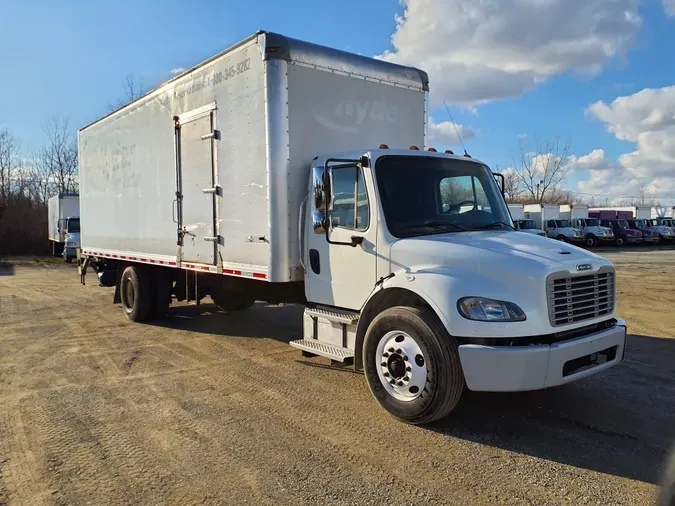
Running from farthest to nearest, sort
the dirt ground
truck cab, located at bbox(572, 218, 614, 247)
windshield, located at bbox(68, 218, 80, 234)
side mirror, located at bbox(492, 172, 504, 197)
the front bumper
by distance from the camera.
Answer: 1. truck cab, located at bbox(572, 218, 614, 247)
2. windshield, located at bbox(68, 218, 80, 234)
3. side mirror, located at bbox(492, 172, 504, 197)
4. the front bumper
5. the dirt ground

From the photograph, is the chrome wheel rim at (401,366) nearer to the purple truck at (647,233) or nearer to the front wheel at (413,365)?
the front wheel at (413,365)

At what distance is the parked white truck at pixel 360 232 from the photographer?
434cm

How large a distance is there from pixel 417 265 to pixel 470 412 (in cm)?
147

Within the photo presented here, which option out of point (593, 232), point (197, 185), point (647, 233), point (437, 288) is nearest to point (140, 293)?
point (197, 185)

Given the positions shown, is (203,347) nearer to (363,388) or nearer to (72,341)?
(72,341)

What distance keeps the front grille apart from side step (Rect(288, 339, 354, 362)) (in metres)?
2.06

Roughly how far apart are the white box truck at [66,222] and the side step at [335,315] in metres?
21.9

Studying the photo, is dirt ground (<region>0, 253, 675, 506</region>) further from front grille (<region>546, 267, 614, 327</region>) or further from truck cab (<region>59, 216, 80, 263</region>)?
truck cab (<region>59, 216, 80, 263</region>)

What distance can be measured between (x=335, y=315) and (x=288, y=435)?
1.54 meters

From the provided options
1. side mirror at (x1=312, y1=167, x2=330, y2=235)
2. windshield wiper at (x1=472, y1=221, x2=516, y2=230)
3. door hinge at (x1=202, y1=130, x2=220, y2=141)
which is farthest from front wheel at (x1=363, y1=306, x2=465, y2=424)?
door hinge at (x1=202, y1=130, x2=220, y2=141)

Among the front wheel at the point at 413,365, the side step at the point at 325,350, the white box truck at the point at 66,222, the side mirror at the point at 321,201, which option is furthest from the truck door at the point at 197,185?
the white box truck at the point at 66,222

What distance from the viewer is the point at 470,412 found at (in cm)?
503

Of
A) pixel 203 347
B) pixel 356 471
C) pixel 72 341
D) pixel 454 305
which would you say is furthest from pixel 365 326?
pixel 72 341

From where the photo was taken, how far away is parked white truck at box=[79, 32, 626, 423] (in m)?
4.34
